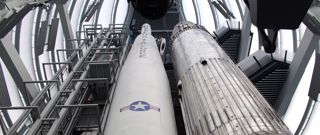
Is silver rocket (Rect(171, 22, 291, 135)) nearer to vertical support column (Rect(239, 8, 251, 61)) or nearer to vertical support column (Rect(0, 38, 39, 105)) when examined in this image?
vertical support column (Rect(0, 38, 39, 105))

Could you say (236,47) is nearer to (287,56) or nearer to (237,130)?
(287,56)

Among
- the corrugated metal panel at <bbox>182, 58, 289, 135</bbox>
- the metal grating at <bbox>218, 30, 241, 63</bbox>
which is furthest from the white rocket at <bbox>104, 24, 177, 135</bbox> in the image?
the metal grating at <bbox>218, 30, 241, 63</bbox>

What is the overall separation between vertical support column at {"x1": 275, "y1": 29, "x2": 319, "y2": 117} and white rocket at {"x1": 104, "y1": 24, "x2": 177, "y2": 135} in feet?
15.6

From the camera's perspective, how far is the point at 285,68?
421 inches

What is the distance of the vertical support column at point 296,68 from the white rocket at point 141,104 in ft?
15.6

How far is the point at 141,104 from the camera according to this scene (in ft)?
18.5

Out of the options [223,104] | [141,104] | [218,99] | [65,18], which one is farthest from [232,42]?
[141,104]

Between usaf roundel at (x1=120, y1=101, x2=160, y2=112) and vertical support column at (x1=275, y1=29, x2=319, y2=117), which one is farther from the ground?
usaf roundel at (x1=120, y1=101, x2=160, y2=112)

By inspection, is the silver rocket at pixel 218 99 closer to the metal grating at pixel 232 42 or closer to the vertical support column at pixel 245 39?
the metal grating at pixel 232 42

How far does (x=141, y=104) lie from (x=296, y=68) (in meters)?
6.69

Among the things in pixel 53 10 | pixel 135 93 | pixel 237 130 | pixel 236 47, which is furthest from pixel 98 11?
pixel 237 130

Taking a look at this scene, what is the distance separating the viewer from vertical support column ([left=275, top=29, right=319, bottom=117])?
35.0ft

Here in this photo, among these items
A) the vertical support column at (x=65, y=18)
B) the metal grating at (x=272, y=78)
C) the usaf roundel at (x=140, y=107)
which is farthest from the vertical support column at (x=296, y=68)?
the vertical support column at (x=65, y=18)

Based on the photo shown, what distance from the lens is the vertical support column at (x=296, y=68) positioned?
10.7m
